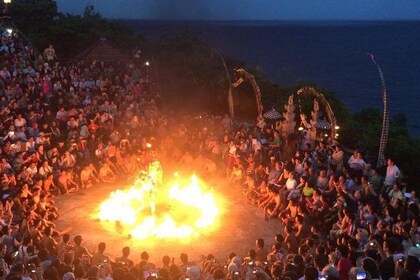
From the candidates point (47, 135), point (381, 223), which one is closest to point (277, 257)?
point (381, 223)

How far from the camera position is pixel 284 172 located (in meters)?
15.4

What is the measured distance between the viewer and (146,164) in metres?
18.4

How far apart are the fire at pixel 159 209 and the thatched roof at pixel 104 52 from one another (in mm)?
16689

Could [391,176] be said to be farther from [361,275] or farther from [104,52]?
[104,52]

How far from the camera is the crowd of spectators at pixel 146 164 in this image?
9.34 meters

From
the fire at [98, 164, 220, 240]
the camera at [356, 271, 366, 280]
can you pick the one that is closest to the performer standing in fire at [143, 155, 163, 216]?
the fire at [98, 164, 220, 240]

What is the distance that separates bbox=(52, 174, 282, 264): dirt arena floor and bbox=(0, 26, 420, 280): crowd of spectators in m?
0.40

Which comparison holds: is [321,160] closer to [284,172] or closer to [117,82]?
[284,172]

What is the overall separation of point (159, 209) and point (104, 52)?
18860 millimetres

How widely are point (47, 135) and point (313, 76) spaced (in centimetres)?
8864

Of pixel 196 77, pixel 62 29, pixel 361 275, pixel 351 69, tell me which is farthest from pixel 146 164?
pixel 351 69

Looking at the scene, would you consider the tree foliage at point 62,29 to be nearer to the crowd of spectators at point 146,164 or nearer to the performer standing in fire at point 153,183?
the crowd of spectators at point 146,164

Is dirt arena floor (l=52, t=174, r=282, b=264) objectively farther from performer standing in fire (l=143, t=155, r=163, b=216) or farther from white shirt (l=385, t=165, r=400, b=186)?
white shirt (l=385, t=165, r=400, b=186)

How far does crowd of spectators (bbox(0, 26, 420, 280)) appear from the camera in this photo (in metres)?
9.34
